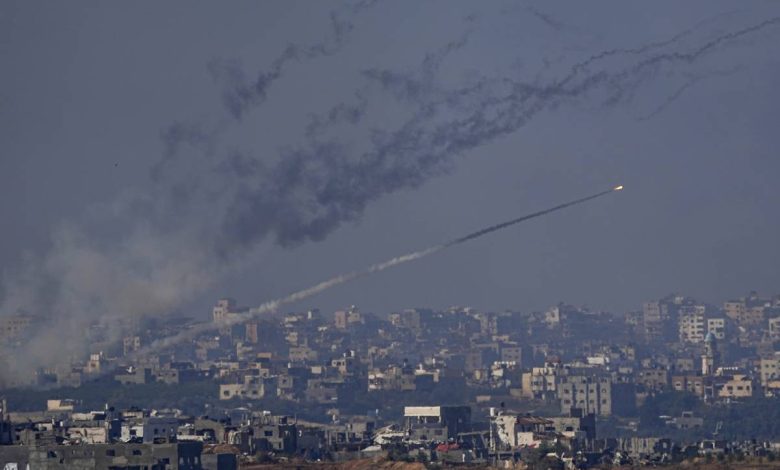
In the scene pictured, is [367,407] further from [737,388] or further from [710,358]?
[710,358]

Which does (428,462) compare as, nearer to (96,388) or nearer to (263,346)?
(96,388)

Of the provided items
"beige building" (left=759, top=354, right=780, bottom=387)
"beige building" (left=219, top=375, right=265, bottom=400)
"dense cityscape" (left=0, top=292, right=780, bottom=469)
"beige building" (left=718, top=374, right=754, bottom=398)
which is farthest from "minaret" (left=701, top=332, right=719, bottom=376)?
"beige building" (left=219, top=375, right=265, bottom=400)

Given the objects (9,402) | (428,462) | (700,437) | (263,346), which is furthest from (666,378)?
(428,462)

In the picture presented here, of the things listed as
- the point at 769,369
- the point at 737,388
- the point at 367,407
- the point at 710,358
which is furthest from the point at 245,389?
the point at 769,369

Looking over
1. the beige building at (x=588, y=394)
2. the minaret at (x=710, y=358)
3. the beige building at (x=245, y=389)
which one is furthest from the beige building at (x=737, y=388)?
the beige building at (x=245, y=389)

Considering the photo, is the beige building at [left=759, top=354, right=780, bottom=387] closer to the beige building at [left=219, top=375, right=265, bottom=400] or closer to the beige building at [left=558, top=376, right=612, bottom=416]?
the beige building at [left=558, top=376, right=612, bottom=416]
